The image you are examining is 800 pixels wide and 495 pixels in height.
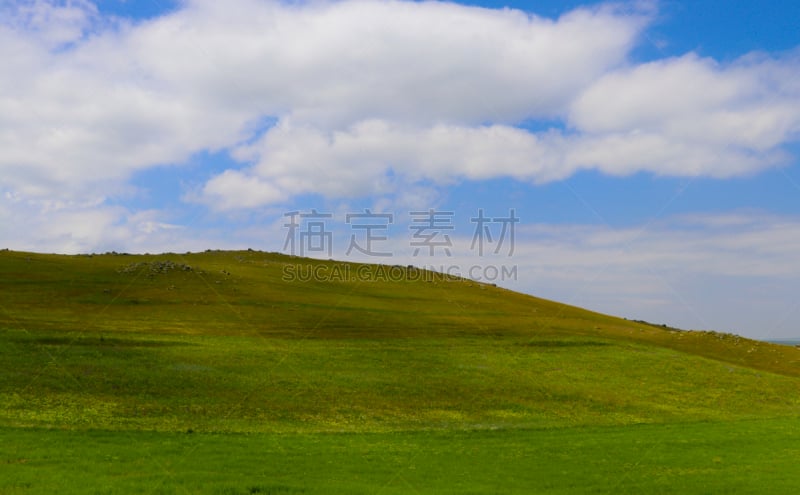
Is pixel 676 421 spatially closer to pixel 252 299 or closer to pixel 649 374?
pixel 649 374

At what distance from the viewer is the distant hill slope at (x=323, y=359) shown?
38906mm

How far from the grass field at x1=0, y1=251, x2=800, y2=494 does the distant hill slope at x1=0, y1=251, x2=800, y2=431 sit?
0.29m

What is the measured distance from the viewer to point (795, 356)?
8144cm

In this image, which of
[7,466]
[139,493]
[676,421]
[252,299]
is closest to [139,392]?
[7,466]

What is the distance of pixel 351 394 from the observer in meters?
45.0

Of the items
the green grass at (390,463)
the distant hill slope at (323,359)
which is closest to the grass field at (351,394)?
the green grass at (390,463)

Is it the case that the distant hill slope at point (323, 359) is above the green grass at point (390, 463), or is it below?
above

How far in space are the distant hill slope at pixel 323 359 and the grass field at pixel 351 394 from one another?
29 cm

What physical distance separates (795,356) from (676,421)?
161ft

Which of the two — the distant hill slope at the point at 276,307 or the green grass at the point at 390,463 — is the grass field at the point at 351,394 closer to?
the green grass at the point at 390,463

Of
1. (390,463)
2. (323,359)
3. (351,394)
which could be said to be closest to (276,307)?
(323,359)

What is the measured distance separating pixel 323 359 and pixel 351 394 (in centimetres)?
1158

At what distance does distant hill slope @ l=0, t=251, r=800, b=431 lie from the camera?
3891 cm

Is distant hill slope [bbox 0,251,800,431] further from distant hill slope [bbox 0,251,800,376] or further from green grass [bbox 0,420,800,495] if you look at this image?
green grass [bbox 0,420,800,495]
